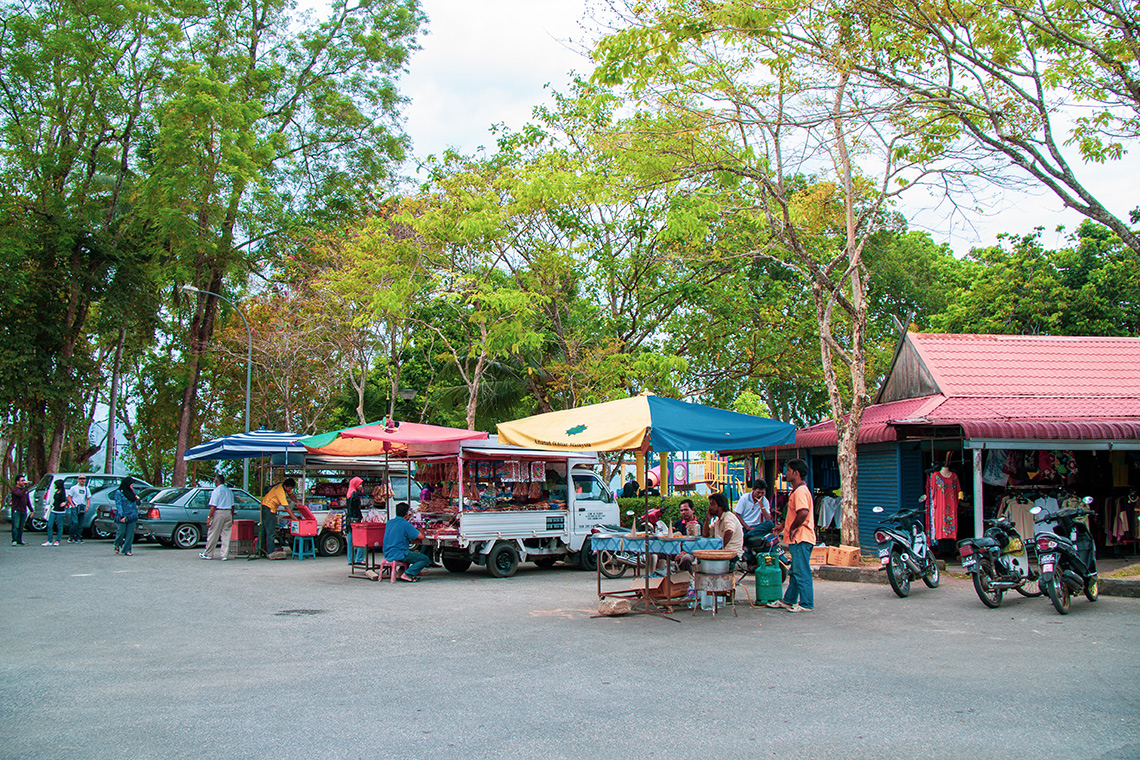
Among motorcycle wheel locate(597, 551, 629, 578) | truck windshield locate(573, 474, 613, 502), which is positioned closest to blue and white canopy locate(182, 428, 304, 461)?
truck windshield locate(573, 474, 613, 502)

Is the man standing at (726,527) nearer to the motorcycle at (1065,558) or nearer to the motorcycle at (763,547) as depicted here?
the motorcycle at (763,547)

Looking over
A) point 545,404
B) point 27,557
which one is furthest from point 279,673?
point 545,404

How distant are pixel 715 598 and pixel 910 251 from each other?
26341 millimetres

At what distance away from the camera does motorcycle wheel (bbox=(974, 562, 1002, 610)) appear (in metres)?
10.3

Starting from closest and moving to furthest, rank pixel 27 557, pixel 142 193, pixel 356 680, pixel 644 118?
pixel 356 680
pixel 644 118
pixel 27 557
pixel 142 193

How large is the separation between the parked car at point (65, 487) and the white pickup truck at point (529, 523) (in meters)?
11.8

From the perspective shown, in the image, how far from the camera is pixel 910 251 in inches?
1292

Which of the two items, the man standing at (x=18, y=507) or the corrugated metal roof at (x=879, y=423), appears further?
the man standing at (x=18, y=507)

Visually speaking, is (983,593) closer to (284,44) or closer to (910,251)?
(910,251)

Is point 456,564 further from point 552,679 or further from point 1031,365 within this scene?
point 1031,365

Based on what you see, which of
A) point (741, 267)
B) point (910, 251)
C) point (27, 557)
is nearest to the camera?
point (27, 557)

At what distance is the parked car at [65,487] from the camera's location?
22825mm

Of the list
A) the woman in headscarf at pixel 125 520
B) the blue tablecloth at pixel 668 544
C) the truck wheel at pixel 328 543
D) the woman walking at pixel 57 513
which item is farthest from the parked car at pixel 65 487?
the blue tablecloth at pixel 668 544

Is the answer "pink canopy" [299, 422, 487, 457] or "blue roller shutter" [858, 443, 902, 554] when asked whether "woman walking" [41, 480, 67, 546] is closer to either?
"pink canopy" [299, 422, 487, 457]
